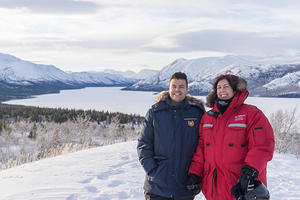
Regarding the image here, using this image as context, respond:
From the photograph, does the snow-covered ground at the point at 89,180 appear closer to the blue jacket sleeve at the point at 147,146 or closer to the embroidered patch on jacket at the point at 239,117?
the blue jacket sleeve at the point at 147,146

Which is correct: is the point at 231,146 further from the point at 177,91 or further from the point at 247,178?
the point at 177,91

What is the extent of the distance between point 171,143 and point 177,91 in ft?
1.88

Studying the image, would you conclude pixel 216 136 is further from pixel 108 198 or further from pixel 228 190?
pixel 108 198

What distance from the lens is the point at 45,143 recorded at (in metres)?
21.4

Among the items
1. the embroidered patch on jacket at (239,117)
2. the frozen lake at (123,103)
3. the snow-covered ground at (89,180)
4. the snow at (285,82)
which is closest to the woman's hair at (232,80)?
the embroidered patch on jacket at (239,117)

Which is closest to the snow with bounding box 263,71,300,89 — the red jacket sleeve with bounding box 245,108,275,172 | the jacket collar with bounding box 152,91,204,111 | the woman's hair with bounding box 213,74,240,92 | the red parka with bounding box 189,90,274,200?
the jacket collar with bounding box 152,91,204,111

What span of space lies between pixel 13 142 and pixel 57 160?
1933cm

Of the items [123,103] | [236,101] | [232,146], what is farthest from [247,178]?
[123,103]

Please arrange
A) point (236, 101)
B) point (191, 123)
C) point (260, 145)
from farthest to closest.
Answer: point (191, 123), point (236, 101), point (260, 145)

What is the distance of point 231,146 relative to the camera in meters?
2.52

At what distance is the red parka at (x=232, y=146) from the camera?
238 cm

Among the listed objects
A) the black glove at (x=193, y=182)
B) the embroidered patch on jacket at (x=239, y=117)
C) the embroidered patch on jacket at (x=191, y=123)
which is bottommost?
the black glove at (x=193, y=182)

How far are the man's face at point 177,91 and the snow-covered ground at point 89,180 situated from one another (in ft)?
7.56

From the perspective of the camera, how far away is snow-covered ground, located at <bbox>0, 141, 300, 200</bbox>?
173 inches
